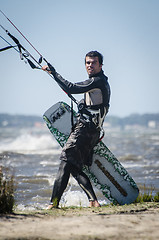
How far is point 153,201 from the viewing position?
5391 millimetres

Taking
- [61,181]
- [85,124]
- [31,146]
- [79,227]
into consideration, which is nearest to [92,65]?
[85,124]

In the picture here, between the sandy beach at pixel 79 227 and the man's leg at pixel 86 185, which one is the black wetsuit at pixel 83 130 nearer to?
the man's leg at pixel 86 185

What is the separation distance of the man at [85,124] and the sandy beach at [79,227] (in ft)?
2.89

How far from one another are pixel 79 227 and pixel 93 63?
8.15 feet

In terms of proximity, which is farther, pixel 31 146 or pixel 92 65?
pixel 31 146

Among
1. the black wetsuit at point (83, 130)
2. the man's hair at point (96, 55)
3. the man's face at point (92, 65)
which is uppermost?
the man's hair at point (96, 55)

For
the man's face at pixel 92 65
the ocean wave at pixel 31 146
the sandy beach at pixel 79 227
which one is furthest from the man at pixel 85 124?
the ocean wave at pixel 31 146

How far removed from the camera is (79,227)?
3.42 m

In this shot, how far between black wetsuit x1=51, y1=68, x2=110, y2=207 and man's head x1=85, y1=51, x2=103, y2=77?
8 cm

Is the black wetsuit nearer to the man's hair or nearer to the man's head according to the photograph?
the man's head

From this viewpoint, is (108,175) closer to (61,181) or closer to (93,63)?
(61,181)

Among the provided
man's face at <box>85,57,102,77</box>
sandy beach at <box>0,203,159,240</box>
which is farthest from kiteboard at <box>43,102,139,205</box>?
sandy beach at <box>0,203,159,240</box>

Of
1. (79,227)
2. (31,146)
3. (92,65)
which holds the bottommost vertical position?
(31,146)

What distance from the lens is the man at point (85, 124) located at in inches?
192
